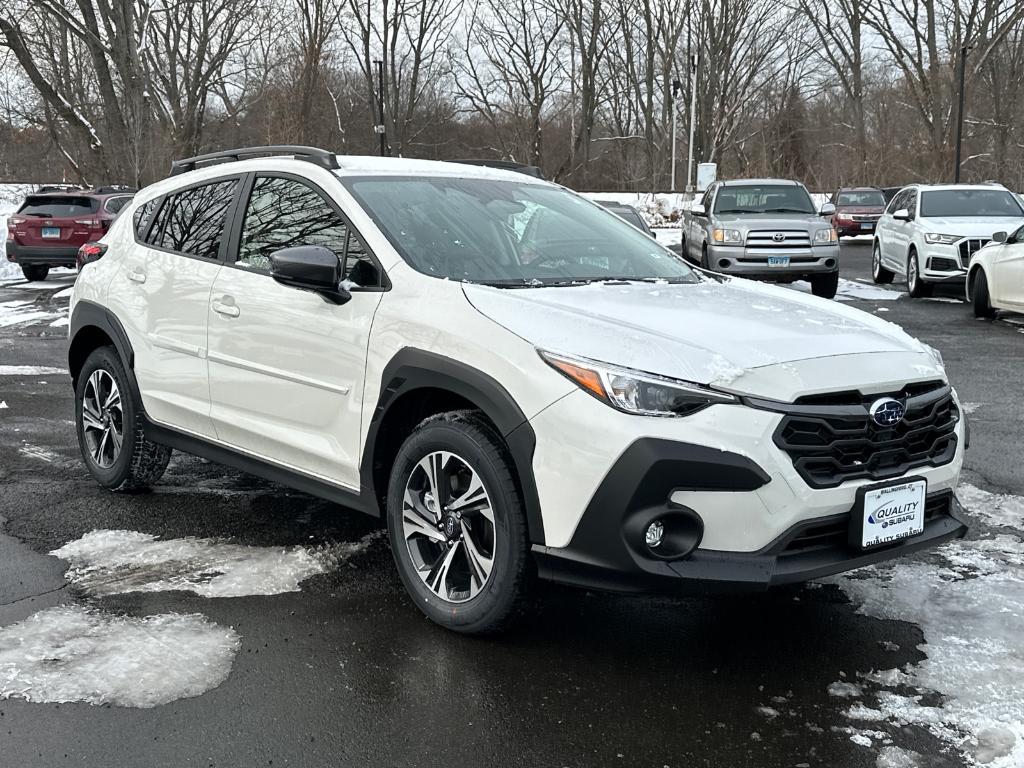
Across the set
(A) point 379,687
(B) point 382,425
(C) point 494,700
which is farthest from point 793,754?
(B) point 382,425

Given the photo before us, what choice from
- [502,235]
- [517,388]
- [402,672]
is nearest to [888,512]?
[517,388]

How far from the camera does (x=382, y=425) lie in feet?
12.6

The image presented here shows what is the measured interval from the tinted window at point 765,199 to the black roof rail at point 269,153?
1159cm

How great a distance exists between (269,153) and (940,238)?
41.2ft

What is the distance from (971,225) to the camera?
588 inches

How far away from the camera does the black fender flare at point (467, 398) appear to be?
330cm

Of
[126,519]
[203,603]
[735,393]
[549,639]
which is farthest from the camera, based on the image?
[126,519]

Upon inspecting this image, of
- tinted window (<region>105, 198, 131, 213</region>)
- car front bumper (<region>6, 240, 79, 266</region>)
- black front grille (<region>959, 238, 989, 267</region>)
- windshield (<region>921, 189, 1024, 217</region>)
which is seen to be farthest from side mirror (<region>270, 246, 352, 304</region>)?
tinted window (<region>105, 198, 131, 213</region>)

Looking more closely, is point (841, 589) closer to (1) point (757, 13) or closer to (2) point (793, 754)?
(2) point (793, 754)

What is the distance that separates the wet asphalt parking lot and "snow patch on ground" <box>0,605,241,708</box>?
0.01 m

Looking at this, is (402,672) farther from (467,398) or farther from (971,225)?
(971,225)

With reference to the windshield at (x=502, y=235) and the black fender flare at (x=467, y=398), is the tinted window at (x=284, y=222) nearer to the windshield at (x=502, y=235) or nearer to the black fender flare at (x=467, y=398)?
the windshield at (x=502, y=235)

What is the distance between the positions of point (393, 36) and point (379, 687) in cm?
4955

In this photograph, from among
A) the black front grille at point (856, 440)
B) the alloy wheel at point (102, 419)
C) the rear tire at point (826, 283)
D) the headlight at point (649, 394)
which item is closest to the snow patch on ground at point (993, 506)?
the black front grille at point (856, 440)
